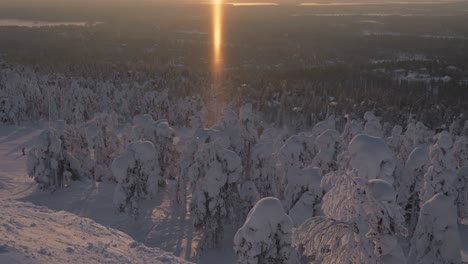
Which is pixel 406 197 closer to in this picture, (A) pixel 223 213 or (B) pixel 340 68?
(A) pixel 223 213

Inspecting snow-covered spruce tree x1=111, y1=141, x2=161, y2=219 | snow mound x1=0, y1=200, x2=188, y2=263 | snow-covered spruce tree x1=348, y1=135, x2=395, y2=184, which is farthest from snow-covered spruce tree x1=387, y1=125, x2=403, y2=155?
snow-covered spruce tree x1=348, y1=135, x2=395, y2=184

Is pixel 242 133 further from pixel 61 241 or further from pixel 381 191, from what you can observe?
pixel 381 191

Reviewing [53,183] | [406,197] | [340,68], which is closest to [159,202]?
[53,183]

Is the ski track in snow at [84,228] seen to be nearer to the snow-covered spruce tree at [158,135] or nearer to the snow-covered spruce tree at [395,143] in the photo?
the snow-covered spruce tree at [158,135]

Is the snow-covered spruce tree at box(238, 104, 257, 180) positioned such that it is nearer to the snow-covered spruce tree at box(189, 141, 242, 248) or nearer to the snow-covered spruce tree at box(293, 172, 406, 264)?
the snow-covered spruce tree at box(189, 141, 242, 248)

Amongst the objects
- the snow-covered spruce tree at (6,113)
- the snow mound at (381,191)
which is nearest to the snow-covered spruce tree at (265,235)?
the snow mound at (381,191)
